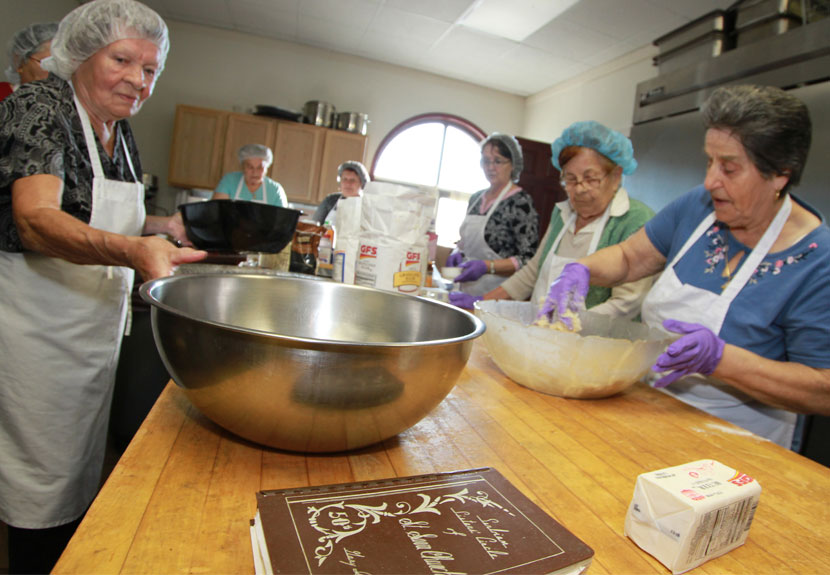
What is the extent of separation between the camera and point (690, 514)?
18.7 inches

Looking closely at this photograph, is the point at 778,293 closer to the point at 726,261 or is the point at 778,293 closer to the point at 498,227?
the point at 726,261

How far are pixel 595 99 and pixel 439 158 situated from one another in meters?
2.14

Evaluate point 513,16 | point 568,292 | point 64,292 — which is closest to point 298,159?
point 513,16

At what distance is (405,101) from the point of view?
643cm

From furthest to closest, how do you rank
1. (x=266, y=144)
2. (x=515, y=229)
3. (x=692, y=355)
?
(x=266, y=144) → (x=515, y=229) → (x=692, y=355)

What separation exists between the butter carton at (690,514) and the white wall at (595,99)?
5.05 metres

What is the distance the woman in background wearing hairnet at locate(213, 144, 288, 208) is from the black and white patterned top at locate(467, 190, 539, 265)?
2.11 metres

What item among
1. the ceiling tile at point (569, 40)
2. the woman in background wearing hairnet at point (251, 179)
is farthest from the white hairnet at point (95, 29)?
the ceiling tile at point (569, 40)

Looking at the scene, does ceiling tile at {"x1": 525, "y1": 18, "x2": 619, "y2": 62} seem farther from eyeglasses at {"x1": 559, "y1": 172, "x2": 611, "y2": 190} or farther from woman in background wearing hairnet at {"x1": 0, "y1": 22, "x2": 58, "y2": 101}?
woman in background wearing hairnet at {"x1": 0, "y1": 22, "x2": 58, "y2": 101}

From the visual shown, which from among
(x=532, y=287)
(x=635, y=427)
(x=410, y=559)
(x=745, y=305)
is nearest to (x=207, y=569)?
(x=410, y=559)

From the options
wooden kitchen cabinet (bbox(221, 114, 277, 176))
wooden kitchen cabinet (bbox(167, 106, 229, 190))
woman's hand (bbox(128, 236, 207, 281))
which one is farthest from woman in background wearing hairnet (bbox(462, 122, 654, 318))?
wooden kitchen cabinet (bbox(167, 106, 229, 190))

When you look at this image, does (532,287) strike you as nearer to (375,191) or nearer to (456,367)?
(375,191)

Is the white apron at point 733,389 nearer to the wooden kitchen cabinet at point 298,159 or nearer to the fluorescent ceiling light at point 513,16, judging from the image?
the fluorescent ceiling light at point 513,16

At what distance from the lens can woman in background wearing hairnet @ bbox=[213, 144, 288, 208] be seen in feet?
13.5
